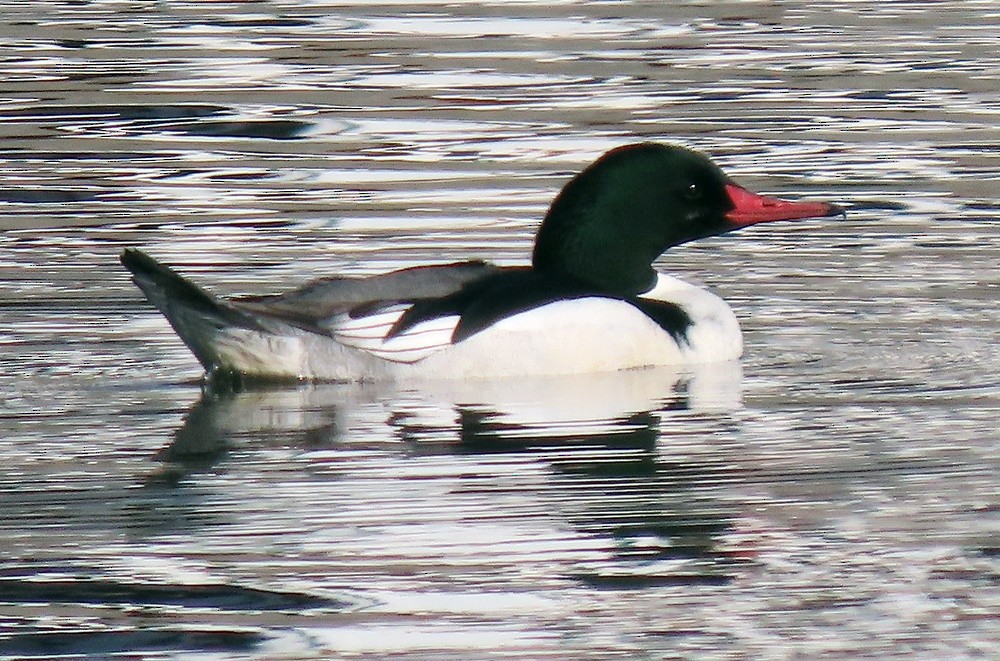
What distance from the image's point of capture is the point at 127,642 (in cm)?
544

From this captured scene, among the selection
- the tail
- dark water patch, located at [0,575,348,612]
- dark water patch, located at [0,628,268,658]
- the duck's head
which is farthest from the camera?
the duck's head

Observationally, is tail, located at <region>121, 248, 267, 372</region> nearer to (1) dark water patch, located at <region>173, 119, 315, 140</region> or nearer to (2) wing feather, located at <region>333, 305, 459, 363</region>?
(2) wing feather, located at <region>333, 305, 459, 363</region>

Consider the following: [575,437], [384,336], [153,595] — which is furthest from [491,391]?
[153,595]

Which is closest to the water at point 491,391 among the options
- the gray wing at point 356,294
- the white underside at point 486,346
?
the white underside at point 486,346

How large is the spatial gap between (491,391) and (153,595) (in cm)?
284

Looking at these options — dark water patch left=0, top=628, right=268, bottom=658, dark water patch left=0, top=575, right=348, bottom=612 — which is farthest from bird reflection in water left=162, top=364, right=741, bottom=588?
dark water patch left=0, top=628, right=268, bottom=658

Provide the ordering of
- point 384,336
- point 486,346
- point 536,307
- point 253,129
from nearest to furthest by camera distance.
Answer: point 384,336 < point 486,346 < point 536,307 < point 253,129

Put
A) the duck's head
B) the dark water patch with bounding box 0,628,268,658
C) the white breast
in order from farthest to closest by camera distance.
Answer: the duck's head → the white breast → the dark water patch with bounding box 0,628,268,658

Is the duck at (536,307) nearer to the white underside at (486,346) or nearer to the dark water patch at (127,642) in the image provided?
the white underside at (486,346)

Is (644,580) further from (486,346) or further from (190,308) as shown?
(190,308)

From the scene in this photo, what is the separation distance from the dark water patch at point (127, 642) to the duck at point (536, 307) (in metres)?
2.92

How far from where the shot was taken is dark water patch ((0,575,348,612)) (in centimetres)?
566

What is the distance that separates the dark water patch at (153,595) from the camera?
18.6 feet

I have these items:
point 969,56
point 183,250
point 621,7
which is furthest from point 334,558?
point 621,7
